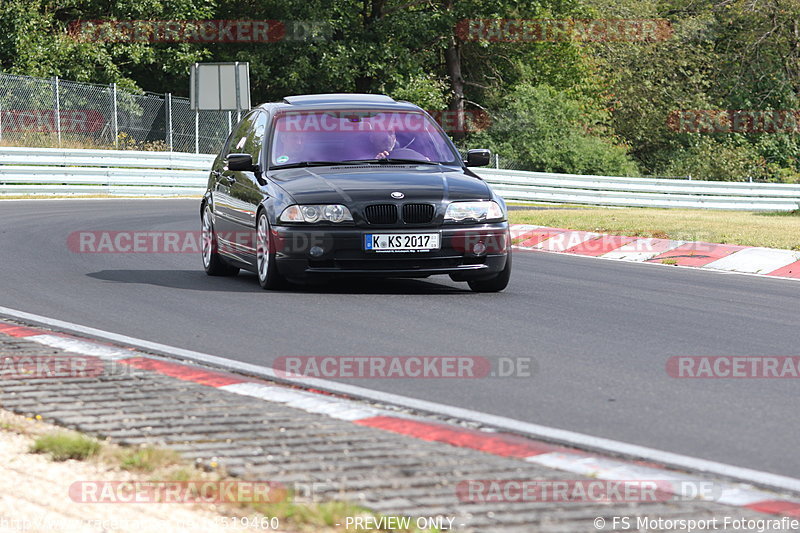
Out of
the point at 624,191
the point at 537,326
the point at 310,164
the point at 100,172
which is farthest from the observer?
the point at 624,191

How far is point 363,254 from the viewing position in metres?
10.5

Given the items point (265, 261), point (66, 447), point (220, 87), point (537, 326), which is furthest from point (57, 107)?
point (66, 447)

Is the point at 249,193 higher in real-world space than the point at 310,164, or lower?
lower

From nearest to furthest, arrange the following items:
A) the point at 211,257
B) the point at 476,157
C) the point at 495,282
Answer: the point at 495,282 → the point at 476,157 → the point at 211,257

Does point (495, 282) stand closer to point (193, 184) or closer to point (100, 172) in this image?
point (100, 172)

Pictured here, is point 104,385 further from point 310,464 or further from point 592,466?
point 592,466

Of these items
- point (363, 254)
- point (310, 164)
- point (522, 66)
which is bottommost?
point (363, 254)

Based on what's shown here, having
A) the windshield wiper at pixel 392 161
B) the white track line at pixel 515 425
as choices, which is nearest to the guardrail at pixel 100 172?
the windshield wiper at pixel 392 161

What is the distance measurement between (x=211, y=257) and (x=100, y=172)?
735 inches

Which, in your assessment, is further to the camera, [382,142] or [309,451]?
[382,142]

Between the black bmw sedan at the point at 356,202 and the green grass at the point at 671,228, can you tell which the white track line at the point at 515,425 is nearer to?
the black bmw sedan at the point at 356,202

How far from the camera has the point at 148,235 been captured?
55.8 ft

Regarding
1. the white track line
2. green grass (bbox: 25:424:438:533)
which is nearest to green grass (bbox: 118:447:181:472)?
green grass (bbox: 25:424:438:533)

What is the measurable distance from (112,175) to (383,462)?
86.9 ft
